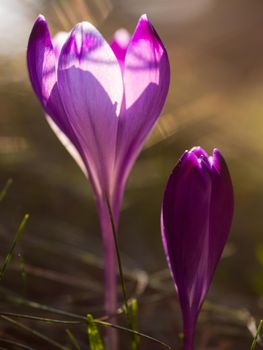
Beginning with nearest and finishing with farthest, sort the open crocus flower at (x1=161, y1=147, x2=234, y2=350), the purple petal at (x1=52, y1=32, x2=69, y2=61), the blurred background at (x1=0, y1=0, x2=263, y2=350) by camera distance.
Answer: the open crocus flower at (x1=161, y1=147, x2=234, y2=350) < the purple petal at (x1=52, y1=32, x2=69, y2=61) < the blurred background at (x1=0, y1=0, x2=263, y2=350)

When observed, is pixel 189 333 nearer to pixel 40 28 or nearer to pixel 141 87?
pixel 141 87

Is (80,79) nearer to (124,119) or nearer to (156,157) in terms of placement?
(124,119)

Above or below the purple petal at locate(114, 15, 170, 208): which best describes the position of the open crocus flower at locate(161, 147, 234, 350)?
below

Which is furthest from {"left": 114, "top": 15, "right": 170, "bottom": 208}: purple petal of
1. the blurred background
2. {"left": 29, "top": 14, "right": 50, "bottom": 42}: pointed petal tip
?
the blurred background

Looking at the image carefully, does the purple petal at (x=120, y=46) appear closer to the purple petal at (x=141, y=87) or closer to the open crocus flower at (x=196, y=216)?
the purple petal at (x=141, y=87)

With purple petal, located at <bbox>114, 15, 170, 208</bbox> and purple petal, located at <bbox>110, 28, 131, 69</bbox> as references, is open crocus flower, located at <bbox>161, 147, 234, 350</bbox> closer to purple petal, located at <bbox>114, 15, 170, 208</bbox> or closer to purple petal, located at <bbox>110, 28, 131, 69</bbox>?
purple petal, located at <bbox>114, 15, 170, 208</bbox>

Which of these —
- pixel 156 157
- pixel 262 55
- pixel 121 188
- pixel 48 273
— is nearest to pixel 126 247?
pixel 48 273

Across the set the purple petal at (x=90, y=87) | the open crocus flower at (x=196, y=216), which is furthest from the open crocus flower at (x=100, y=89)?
the open crocus flower at (x=196, y=216)
